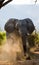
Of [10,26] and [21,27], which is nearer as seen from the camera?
[21,27]

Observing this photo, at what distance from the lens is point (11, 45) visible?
1027cm

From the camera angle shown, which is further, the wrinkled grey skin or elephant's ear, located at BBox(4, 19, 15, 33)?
elephant's ear, located at BBox(4, 19, 15, 33)

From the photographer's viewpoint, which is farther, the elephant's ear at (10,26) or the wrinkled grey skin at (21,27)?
the elephant's ear at (10,26)

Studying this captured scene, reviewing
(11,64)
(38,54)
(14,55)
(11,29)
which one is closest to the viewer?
(11,64)

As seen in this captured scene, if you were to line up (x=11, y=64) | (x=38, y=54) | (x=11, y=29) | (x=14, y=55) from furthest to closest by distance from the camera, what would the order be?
(x=11, y=29) → (x=38, y=54) → (x=14, y=55) → (x=11, y=64)

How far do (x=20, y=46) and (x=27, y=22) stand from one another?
38.9 inches

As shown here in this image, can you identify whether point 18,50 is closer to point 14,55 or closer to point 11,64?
point 14,55

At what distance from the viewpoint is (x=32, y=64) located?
7305 mm

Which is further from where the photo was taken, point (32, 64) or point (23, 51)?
point (23, 51)

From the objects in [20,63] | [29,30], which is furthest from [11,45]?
[20,63]

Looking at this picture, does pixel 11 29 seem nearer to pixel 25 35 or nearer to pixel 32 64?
pixel 25 35

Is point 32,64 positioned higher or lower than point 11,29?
lower

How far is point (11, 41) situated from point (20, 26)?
0.70 m

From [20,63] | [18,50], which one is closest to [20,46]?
[18,50]
